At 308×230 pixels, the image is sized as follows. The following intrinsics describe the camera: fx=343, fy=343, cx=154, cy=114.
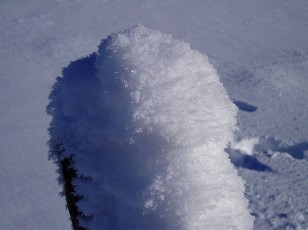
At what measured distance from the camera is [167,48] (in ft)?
2.54

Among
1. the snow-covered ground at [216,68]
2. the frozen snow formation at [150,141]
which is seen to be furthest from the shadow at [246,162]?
the frozen snow formation at [150,141]

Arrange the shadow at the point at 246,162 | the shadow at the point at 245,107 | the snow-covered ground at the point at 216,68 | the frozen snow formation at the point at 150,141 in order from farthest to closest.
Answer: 1. the shadow at the point at 245,107
2. the shadow at the point at 246,162
3. the snow-covered ground at the point at 216,68
4. the frozen snow formation at the point at 150,141

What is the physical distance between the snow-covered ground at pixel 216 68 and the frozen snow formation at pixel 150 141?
1810 millimetres

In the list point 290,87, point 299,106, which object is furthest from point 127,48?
point 290,87

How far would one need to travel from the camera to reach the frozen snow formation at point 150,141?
2.14 ft

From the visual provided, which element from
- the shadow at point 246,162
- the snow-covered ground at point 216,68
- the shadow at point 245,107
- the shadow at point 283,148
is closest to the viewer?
the snow-covered ground at point 216,68

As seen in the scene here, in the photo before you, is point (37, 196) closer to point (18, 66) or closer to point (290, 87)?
point (18, 66)

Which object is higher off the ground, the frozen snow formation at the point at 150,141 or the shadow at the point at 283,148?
the frozen snow formation at the point at 150,141

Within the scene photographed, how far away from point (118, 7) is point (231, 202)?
17.0 ft

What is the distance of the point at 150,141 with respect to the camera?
68 centimetres

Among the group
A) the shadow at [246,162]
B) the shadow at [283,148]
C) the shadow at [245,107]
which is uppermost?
the shadow at [245,107]

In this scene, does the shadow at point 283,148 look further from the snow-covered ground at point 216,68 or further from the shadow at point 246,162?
the shadow at point 246,162

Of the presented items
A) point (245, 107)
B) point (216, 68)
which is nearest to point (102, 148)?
point (245, 107)

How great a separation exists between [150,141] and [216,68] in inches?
137
